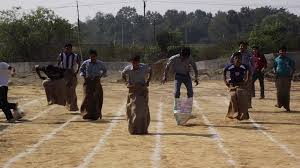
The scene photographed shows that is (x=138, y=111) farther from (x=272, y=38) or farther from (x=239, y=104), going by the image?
(x=272, y=38)

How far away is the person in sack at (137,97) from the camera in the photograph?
11.8 m

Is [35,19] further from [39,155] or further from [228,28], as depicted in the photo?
[228,28]

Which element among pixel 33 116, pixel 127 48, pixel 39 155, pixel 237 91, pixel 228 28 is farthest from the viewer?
pixel 228 28

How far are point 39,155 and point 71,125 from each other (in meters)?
3.74

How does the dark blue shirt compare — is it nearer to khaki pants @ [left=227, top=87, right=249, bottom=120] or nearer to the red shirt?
khaki pants @ [left=227, top=87, right=249, bottom=120]

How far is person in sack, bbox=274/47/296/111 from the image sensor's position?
53.7ft

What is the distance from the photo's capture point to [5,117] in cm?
1459

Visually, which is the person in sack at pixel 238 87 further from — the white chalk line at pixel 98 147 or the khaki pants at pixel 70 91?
the khaki pants at pixel 70 91

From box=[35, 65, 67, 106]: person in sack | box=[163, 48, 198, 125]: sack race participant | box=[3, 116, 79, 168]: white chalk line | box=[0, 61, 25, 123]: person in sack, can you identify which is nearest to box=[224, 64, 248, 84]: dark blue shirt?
box=[163, 48, 198, 125]: sack race participant

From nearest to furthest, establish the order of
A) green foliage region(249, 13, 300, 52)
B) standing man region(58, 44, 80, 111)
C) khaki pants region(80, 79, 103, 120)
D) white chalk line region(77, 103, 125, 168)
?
white chalk line region(77, 103, 125, 168), khaki pants region(80, 79, 103, 120), standing man region(58, 44, 80, 111), green foliage region(249, 13, 300, 52)

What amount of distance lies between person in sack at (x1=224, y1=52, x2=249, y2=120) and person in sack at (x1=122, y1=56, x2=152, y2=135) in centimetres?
240

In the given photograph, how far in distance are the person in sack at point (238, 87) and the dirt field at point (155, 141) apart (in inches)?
10.4

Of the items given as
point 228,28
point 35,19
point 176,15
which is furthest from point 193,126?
point 176,15

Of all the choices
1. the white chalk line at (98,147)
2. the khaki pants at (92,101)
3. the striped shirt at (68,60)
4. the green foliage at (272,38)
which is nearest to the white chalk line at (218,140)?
the white chalk line at (98,147)
